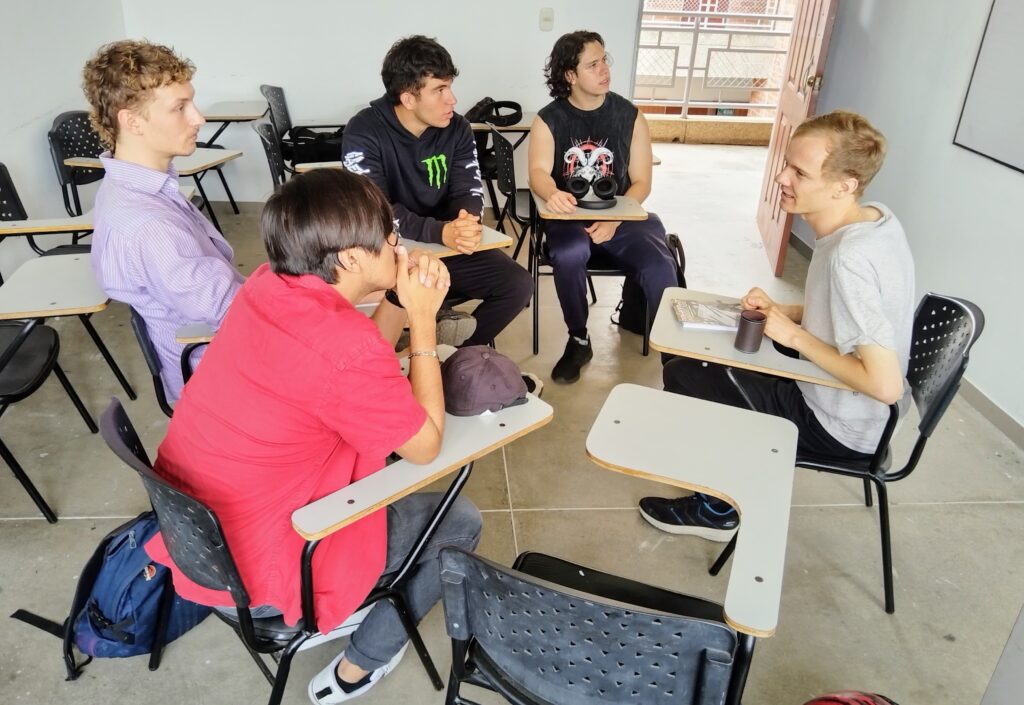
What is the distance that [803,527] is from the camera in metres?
2.17

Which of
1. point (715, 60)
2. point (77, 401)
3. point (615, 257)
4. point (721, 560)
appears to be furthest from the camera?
point (715, 60)

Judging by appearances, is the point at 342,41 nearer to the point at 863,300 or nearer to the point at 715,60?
the point at 863,300

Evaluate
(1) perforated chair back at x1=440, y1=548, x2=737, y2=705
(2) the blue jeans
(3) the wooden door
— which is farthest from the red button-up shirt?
(3) the wooden door

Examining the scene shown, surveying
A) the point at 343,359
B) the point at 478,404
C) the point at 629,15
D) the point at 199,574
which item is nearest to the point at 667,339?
the point at 478,404

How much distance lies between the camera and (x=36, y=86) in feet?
11.5

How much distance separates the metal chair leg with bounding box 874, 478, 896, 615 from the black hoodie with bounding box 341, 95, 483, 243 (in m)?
1.52

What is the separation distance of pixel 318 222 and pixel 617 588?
0.86m

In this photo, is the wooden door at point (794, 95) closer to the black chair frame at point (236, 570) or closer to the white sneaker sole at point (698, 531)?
the white sneaker sole at point (698, 531)

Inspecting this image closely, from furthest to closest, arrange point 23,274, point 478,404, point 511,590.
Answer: point 23,274
point 478,404
point 511,590

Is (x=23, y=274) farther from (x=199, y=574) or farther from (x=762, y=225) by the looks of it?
(x=762, y=225)

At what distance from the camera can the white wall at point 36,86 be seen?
3.28m

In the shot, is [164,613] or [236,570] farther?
[164,613]

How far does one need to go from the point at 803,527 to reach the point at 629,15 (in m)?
3.72

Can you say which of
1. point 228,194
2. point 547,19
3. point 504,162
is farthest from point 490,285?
point 228,194
